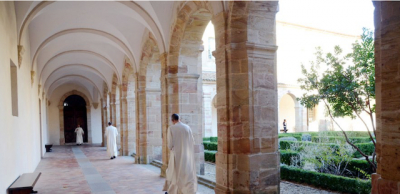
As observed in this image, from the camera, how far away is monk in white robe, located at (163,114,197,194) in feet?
17.0

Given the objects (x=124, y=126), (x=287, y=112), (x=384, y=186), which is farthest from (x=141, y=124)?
(x=287, y=112)

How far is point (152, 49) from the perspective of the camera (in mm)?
9695

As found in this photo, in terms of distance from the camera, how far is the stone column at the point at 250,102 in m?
4.56

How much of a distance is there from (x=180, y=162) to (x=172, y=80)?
2492 mm

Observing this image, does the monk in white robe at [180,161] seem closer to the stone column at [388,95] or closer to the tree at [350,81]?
the tree at [350,81]

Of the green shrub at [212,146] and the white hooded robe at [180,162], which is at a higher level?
the white hooded robe at [180,162]

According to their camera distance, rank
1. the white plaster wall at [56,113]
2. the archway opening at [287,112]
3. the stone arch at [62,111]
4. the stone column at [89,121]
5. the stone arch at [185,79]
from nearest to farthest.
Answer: the stone arch at [185,79]
the white plaster wall at [56,113]
the stone arch at [62,111]
the stone column at [89,121]
the archway opening at [287,112]

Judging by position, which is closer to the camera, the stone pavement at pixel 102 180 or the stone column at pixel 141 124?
the stone pavement at pixel 102 180

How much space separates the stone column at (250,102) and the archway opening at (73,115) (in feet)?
68.4

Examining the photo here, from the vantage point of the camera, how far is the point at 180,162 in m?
5.21

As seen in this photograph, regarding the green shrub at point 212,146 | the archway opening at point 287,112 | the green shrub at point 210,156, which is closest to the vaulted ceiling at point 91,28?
the green shrub at point 210,156

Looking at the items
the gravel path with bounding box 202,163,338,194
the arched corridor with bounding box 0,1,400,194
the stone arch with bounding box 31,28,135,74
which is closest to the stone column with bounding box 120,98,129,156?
the arched corridor with bounding box 0,1,400,194

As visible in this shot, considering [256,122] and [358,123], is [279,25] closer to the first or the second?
[358,123]

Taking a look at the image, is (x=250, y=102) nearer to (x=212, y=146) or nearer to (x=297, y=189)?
(x=297, y=189)
